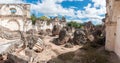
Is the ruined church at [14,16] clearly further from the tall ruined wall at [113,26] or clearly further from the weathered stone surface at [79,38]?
the tall ruined wall at [113,26]

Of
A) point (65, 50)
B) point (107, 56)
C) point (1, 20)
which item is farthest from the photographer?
point (1, 20)

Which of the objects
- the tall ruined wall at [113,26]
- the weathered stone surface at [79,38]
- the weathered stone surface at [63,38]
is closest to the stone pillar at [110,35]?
the tall ruined wall at [113,26]

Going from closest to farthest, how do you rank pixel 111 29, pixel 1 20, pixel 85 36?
pixel 111 29 < pixel 85 36 < pixel 1 20

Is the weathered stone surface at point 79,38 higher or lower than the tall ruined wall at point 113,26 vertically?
lower

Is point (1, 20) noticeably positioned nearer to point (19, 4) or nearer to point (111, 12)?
point (19, 4)

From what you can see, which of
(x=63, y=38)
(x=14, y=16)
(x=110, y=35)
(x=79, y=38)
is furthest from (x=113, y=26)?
(x=14, y=16)

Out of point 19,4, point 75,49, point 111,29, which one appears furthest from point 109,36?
point 19,4

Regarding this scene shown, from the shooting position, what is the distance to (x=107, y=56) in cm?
1894

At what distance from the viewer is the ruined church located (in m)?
50.9

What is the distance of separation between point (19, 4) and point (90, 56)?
118 ft

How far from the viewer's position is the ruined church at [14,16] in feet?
167

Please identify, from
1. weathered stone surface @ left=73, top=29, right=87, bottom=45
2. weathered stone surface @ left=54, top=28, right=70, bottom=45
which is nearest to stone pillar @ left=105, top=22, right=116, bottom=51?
weathered stone surface @ left=73, top=29, right=87, bottom=45

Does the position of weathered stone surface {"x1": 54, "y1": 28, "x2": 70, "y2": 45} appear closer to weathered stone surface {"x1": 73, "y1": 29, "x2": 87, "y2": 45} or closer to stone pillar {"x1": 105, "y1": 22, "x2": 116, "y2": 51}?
weathered stone surface {"x1": 73, "y1": 29, "x2": 87, "y2": 45}

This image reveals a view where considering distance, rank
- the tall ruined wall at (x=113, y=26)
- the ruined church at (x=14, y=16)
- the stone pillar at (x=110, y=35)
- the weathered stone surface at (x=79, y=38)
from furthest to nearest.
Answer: the ruined church at (x=14, y=16), the weathered stone surface at (x=79, y=38), the stone pillar at (x=110, y=35), the tall ruined wall at (x=113, y=26)
